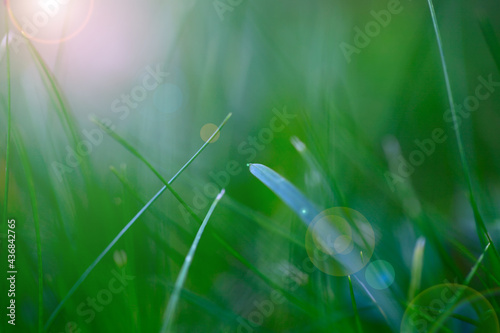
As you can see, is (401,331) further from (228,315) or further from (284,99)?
(284,99)

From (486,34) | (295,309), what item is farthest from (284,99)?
(295,309)

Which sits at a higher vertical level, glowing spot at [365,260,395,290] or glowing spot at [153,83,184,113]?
glowing spot at [153,83,184,113]

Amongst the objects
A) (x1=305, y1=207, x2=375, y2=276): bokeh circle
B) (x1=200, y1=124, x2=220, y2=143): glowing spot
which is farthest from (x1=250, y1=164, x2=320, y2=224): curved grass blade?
(x1=200, y1=124, x2=220, y2=143): glowing spot

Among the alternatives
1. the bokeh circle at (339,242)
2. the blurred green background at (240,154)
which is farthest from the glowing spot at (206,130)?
the bokeh circle at (339,242)

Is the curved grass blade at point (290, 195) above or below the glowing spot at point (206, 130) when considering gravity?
below

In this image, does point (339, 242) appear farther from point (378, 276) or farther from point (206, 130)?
point (206, 130)

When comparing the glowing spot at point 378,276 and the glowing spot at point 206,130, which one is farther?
the glowing spot at point 206,130

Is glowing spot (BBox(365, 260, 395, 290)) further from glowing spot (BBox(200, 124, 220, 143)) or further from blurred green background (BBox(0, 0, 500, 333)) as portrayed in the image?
glowing spot (BBox(200, 124, 220, 143))

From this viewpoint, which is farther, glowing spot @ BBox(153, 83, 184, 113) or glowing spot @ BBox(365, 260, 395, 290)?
glowing spot @ BBox(153, 83, 184, 113)

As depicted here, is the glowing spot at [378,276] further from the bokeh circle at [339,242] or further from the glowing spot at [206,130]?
the glowing spot at [206,130]
